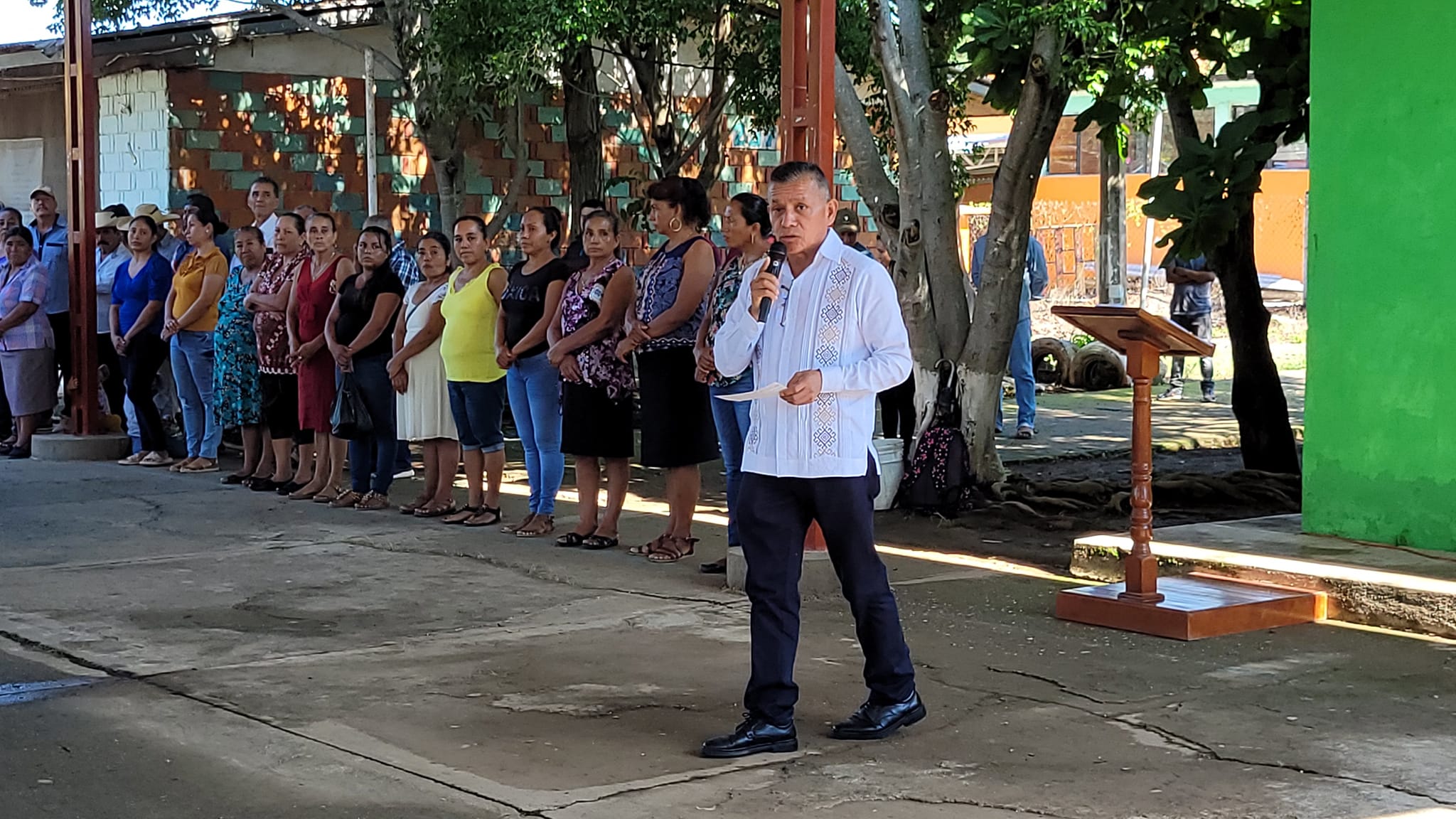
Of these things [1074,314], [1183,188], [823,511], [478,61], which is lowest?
[823,511]

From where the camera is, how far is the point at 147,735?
5.79 meters

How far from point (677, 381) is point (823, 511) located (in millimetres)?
3440

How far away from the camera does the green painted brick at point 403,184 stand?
725 inches

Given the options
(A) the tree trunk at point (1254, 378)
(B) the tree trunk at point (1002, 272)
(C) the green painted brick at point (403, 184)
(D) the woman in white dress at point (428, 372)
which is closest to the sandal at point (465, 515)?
(D) the woman in white dress at point (428, 372)

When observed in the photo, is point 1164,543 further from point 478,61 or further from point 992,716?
point 478,61

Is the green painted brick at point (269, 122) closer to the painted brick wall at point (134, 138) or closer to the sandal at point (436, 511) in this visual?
the painted brick wall at point (134, 138)

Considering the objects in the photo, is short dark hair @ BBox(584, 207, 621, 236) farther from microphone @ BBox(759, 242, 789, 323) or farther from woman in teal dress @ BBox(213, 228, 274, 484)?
microphone @ BBox(759, 242, 789, 323)

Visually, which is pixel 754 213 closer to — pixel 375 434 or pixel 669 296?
pixel 669 296

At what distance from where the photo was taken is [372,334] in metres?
11.0

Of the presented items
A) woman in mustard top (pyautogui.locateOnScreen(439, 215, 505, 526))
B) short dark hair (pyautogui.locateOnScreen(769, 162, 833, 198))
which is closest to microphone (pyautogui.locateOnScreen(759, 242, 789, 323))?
short dark hair (pyautogui.locateOnScreen(769, 162, 833, 198))

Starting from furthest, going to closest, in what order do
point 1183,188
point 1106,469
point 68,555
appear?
point 1106,469, point 1183,188, point 68,555

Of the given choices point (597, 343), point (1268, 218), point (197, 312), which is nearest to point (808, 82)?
point (597, 343)

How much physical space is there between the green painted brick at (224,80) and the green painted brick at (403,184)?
6.06 feet

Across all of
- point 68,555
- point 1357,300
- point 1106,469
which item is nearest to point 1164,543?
point 1357,300
